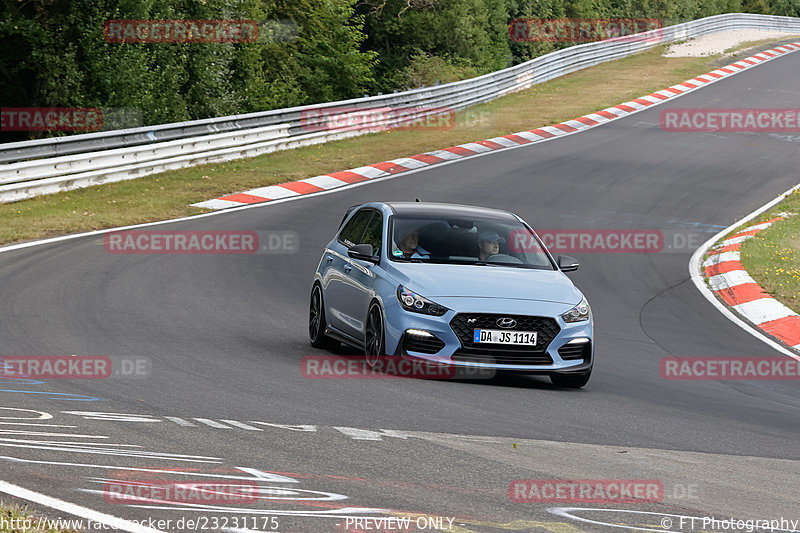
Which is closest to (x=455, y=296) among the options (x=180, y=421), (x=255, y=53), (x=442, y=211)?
(x=442, y=211)

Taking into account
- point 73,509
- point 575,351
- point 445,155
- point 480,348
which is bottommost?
point 445,155

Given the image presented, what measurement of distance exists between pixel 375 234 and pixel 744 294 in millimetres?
6506

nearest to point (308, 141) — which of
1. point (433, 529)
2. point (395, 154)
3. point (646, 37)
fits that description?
point (395, 154)

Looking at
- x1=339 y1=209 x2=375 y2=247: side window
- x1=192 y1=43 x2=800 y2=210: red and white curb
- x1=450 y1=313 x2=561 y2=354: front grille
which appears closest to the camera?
x1=450 y1=313 x2=561 y2=354: front grille

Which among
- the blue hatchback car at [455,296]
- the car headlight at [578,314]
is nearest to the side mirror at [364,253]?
the blue hatchback car at [455,296]

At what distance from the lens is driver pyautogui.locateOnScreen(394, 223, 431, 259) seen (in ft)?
34.8

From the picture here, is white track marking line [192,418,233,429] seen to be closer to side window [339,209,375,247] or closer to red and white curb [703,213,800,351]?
side window [339,209,375,247]

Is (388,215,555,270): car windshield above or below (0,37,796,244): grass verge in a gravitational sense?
above

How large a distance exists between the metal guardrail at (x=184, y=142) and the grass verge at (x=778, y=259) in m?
12.3

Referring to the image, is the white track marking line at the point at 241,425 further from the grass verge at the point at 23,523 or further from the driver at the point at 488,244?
the driver at the point at 488,244

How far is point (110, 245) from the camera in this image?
1700 cm

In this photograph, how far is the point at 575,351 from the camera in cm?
981

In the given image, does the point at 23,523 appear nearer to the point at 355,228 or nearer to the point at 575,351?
the point at 575,351

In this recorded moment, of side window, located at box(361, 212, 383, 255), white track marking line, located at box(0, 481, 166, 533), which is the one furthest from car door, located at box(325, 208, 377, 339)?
white track marking line, located at box(0, 481, 166, 533)
